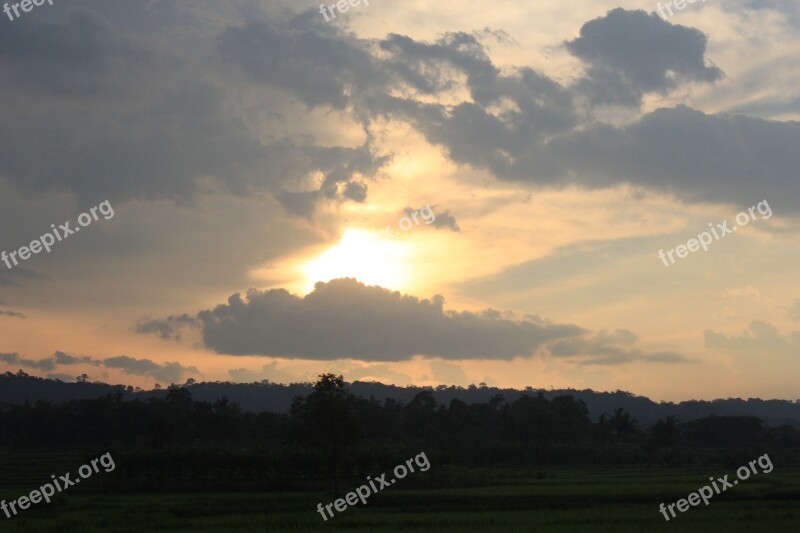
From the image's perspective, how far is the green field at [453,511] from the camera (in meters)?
41.0

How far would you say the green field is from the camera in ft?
135

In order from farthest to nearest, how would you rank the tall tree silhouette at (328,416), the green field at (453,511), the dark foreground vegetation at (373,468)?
1. the tall tree silhouette at (328,416)
2. the dark foreground vegetation at (373,468)
3. the green field at (453,511)

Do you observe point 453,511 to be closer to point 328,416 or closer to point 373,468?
point 328,416

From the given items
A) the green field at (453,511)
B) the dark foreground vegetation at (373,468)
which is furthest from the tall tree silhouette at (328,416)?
the green field at (453,511)

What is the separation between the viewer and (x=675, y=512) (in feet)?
146

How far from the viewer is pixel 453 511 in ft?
162

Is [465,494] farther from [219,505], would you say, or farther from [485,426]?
[485,426]

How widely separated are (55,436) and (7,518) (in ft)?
307

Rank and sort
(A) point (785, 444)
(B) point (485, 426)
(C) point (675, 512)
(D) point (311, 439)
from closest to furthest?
(C) point (675, 512) → (D) point (311, 439) → (A) point (785, 444) → (B) point (485, 426)

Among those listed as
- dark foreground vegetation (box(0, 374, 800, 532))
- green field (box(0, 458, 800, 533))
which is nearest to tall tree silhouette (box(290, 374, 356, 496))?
dark foreground vegetation (box(0, 374, 800, 532))

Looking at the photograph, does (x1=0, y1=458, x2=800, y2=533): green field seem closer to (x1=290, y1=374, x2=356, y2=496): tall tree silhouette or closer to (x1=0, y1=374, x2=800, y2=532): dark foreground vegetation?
(x1=0, y1=374, x2=800, y2=532): dark foreground vegetation

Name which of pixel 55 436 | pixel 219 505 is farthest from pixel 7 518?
pixel 55 436

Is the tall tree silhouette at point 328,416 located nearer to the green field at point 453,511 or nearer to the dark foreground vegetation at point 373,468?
the dark foreground vegetation at point 373,468

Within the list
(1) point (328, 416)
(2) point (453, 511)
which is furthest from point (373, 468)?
(2) point (453, 511)
